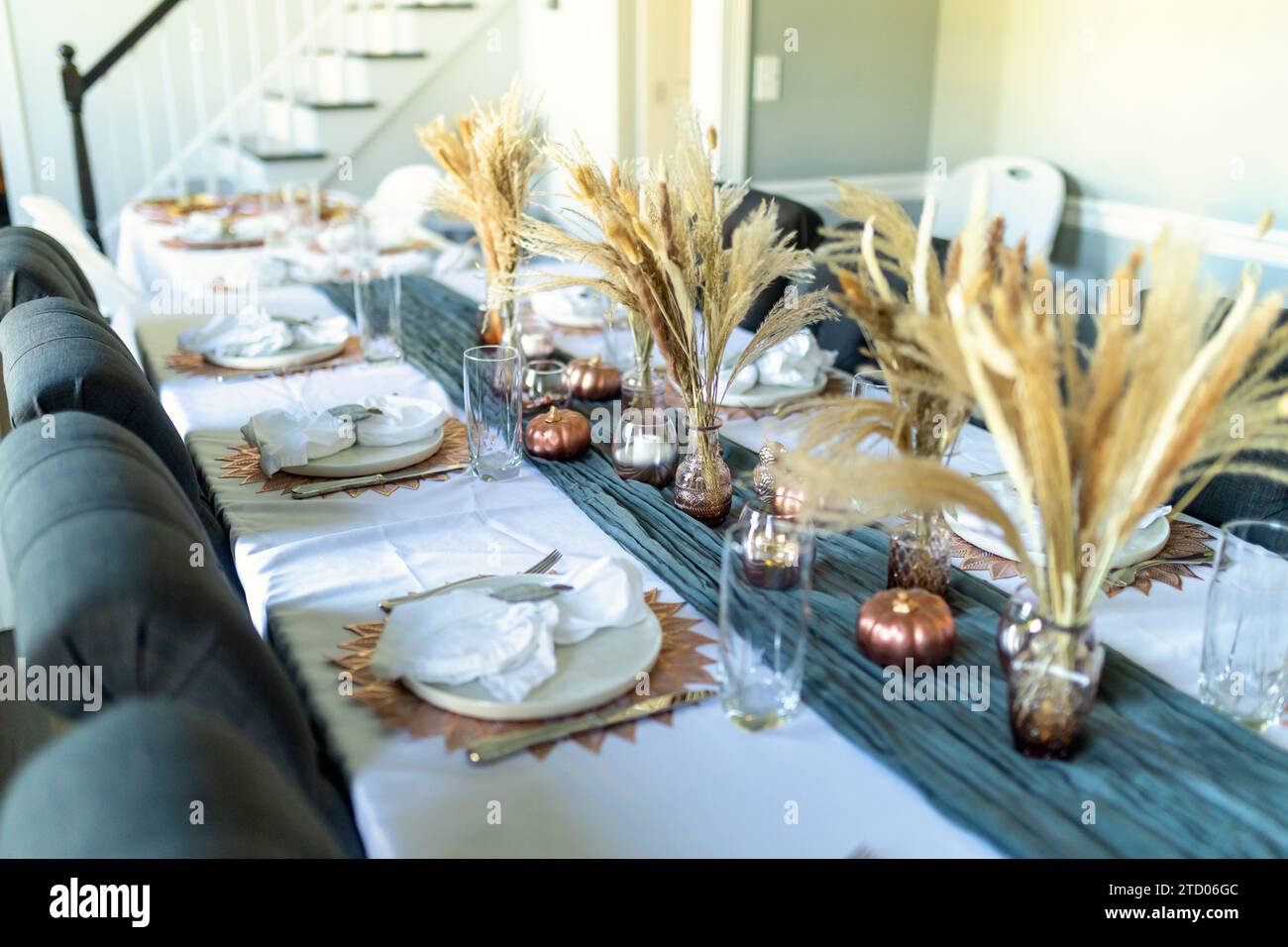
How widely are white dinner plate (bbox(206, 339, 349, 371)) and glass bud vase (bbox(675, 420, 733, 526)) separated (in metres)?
0.95

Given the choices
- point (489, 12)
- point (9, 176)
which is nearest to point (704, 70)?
point (489, 12)

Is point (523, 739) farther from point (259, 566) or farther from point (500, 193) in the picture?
point (500, 193)

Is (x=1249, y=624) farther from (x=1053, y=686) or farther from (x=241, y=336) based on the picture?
(x=241, y=336)

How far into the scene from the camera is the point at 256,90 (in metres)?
5.43

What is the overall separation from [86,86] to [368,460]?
3850 millimetres

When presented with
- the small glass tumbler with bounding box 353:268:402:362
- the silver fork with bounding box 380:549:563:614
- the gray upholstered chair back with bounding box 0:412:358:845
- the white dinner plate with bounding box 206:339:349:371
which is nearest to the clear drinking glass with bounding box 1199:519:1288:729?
the silver fork with bounding box 380:549:563:614

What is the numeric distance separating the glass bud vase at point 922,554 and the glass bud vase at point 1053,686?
25cm

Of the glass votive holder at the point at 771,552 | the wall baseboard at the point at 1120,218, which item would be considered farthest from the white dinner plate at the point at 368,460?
the wall baseboard at the point at 1120,218

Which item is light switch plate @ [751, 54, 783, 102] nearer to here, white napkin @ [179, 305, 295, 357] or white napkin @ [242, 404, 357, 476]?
white napkin @ [179, 305, 295, 357]

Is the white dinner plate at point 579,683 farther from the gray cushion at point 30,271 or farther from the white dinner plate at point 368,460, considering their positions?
the gray cushion at point 30,271

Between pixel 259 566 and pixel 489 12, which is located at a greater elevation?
pixel 489 12

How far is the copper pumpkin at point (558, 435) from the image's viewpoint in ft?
5.40

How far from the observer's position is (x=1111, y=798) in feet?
2.96
